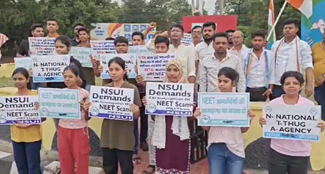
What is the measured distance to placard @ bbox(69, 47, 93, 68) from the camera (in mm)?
6090

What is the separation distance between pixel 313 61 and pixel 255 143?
5.04 feet

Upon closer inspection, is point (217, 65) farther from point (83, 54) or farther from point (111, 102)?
point (83, 54)

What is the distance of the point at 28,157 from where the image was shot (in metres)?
4.48

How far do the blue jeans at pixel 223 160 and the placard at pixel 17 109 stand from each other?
2.13 meters

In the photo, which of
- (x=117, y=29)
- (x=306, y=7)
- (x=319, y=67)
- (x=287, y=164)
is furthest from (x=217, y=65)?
(x=117, y=29)

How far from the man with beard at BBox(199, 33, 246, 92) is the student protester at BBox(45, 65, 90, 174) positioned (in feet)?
4.97

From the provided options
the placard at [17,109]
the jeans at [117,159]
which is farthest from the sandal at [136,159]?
the placard at [17,109]

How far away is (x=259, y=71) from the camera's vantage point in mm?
5344

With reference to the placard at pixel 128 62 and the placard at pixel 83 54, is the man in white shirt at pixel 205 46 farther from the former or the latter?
the placard at pixel 83 54

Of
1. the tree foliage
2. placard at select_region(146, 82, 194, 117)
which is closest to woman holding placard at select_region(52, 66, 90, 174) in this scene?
placard at select_region(146, 82, 194, 117)

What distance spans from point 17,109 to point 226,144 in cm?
244

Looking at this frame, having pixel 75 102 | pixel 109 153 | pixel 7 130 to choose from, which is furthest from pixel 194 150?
pixel 7 130

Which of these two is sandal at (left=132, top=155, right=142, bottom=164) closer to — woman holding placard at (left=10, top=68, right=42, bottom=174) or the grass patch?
woman holding placard at (left=10, top=68, right=42, bottom=174)

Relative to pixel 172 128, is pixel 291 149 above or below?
below
